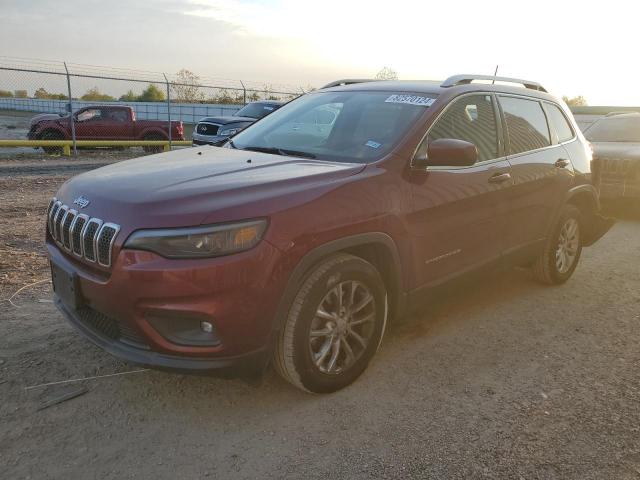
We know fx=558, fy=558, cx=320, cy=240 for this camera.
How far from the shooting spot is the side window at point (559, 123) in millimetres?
5066

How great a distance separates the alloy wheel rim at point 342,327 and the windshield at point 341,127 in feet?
2.75

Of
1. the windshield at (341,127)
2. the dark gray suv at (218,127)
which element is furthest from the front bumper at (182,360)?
the dark gray suv at (218,127)

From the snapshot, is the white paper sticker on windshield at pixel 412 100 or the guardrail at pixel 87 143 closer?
the white paper sticker on windshield at pixel 412 100

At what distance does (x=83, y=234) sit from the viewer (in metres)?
2.83

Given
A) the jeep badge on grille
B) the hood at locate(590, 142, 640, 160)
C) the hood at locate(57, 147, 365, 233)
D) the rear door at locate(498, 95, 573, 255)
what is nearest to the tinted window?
the hood at locate(590, 142, 640, 160)

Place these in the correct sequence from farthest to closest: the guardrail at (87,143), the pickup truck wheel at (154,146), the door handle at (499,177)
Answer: the pickup truck wheel at (154,146), the guardrail at (87,143), the door handle at (499,177)

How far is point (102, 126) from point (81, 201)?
15.6 m

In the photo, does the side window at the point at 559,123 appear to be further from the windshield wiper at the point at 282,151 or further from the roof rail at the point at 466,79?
the windshield wiper at the point at 282,151

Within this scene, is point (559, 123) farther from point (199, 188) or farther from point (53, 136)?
point (53, 136)

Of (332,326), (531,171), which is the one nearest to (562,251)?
(531,171)

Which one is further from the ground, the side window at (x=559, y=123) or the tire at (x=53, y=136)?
the side window at (x=559, y=123)

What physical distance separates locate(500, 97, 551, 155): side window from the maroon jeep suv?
2 cm

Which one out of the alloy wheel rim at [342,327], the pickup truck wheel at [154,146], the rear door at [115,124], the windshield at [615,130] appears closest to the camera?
the alloy wheel rim at [342,327]

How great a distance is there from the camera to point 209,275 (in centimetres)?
257
